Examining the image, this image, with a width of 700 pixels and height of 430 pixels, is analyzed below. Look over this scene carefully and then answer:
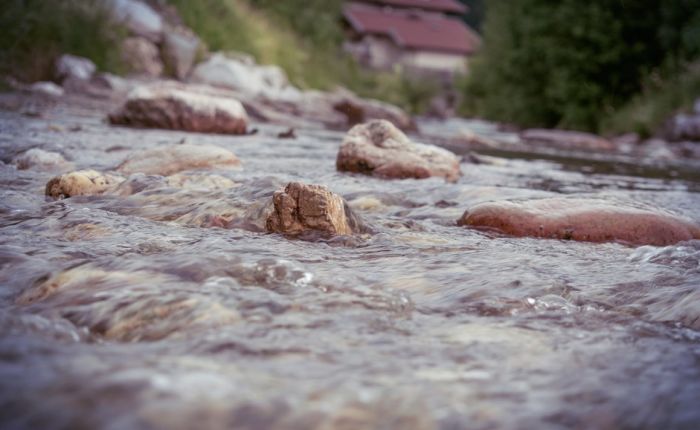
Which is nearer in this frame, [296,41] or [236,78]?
[236,78]

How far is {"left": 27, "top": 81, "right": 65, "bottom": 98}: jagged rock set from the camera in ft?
39.0

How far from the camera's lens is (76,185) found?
12.2 feet

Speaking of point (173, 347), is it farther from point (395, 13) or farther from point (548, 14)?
point (395, 13)

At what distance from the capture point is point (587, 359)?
1.62m

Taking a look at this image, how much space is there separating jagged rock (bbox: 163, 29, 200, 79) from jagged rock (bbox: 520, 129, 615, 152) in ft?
23.7

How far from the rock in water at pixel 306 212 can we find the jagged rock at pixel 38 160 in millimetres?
2252

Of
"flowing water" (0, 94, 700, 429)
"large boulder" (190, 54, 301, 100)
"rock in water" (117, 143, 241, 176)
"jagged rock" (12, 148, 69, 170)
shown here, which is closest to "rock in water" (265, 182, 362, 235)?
"flowing water" (0, 94, 700, 429)

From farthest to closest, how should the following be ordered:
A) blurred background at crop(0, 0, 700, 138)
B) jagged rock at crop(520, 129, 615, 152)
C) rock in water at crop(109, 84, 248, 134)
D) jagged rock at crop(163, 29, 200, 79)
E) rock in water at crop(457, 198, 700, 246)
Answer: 1. jagged rock at crop(163, 29, 200, 79)
2. blurred background at crop(0, 0, 700, 138)
3. jagged rock at crop(520, 129, 615, 152)
4. rock in water at crop(109, 84, 248, 134)
5. rock in water at crop(457, 198, 700, 246)

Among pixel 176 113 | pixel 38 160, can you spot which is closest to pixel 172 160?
pixel 38 160

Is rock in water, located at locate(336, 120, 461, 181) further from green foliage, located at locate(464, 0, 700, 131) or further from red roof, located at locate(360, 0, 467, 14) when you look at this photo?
red roof, located at locate(360, 0, 467, 14)

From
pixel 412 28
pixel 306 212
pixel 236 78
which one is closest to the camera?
pixel 306 212

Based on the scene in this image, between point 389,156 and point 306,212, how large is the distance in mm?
2862

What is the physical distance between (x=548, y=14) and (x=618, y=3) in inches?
74.0

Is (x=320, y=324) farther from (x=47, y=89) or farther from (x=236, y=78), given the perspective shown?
(x=236, y=78)
